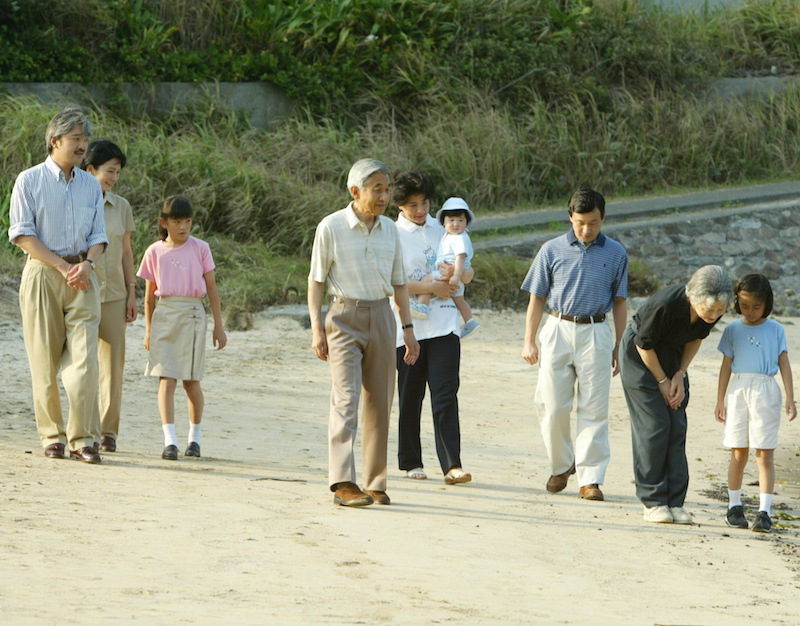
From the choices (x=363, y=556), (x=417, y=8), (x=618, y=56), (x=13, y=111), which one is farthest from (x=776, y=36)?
(x=363, y=556)

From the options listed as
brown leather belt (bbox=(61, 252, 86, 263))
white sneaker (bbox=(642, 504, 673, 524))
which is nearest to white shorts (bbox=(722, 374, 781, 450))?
white sneaker (bbox=(642, 504, 673, 524))

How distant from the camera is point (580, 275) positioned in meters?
6.19

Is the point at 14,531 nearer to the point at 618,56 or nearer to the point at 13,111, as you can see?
A: the point at 13,111

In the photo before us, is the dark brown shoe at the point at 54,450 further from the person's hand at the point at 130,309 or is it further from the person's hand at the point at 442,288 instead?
the person's hand at the point at 442,288

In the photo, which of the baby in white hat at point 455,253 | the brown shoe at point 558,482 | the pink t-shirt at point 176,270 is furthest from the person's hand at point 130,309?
the brown shoe at point 558,482

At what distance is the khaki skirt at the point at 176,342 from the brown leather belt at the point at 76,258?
2.34 feet

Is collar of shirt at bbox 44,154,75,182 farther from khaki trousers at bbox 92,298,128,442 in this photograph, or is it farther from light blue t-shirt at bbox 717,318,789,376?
light blue t-shirt at bbox 717,318,789,376

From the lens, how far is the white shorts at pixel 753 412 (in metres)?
5.71

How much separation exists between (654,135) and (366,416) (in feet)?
49.1

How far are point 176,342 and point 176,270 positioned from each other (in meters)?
0.42

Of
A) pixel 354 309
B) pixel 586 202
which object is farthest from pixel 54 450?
pixel 586 202

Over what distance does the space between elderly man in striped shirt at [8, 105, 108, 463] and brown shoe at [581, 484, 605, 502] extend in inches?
104

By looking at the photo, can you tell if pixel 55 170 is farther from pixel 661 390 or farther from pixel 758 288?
pixel 758 288

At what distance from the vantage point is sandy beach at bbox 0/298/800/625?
4.12m
